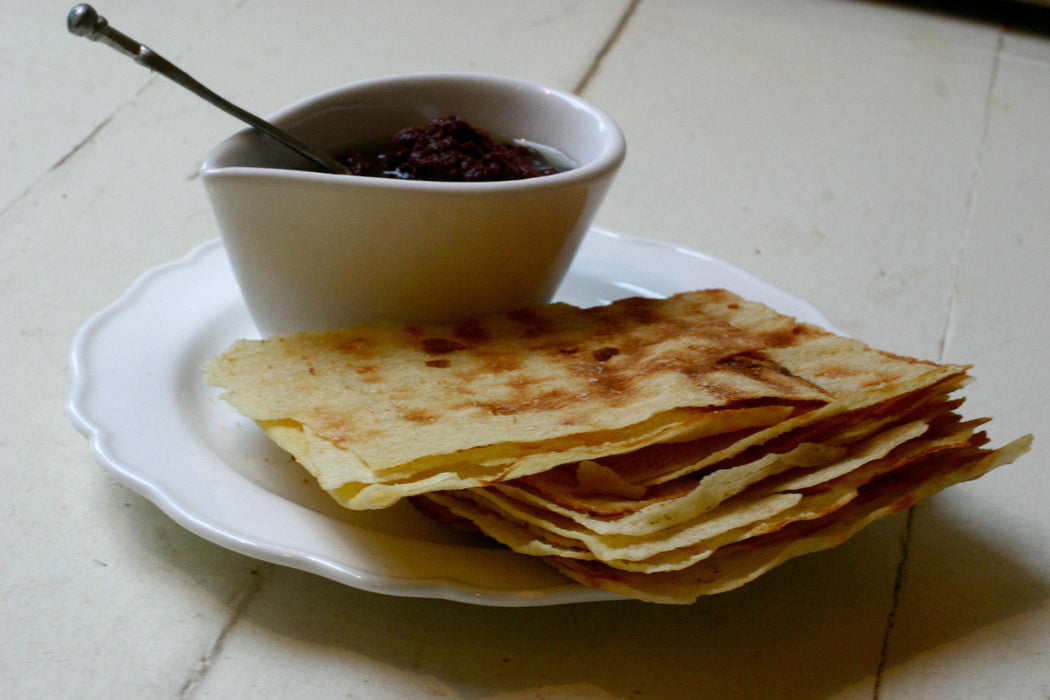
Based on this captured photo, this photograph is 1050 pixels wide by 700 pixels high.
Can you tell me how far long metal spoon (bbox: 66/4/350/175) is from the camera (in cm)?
119

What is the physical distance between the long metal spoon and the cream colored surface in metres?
0.42

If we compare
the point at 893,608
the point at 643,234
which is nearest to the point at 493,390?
the point at 893,608

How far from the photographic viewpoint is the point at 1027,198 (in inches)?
84.0

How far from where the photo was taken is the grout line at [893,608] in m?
0.99

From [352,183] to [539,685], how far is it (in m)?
0.57

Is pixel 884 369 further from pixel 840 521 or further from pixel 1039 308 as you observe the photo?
pixel 1039 308

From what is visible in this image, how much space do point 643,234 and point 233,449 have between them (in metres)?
0.96

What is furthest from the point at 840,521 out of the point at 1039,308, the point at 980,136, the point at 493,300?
the point at 980,136

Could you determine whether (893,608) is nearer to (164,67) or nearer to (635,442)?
(635,442)

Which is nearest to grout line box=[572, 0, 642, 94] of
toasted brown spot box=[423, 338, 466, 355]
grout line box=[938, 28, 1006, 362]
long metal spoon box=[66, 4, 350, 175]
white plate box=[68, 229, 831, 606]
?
grout line box=[938, 28, 1006, 362]

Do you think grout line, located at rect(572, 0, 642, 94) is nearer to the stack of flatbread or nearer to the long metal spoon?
the long metal spoon

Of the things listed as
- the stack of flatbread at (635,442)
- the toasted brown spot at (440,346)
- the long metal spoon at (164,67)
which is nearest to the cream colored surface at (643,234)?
the stack of flatbread at (635,442)

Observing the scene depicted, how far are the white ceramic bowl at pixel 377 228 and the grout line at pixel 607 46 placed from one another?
1127 millimetres

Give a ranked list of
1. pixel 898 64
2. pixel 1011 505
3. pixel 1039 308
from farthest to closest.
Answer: pixel 898 64
pixel 1039 308
pixel 1011 505
